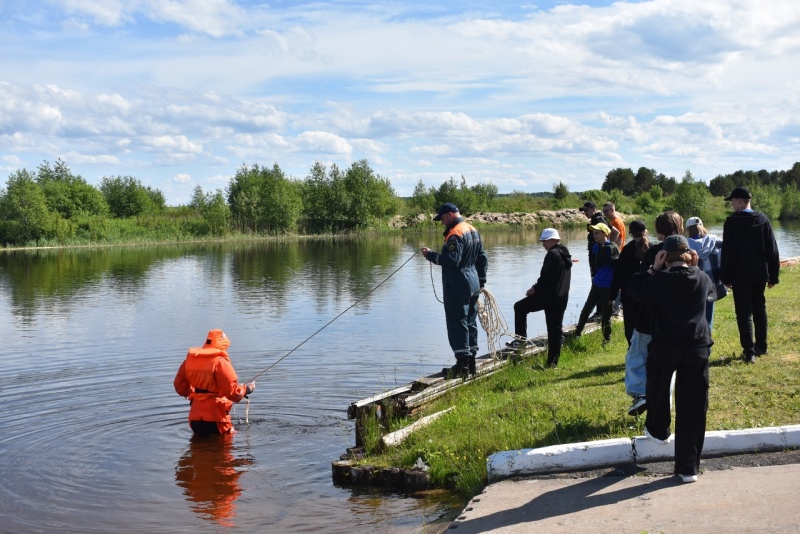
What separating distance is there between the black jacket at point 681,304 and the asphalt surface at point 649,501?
108 cm

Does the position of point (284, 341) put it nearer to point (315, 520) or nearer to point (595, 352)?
point (595, 352)

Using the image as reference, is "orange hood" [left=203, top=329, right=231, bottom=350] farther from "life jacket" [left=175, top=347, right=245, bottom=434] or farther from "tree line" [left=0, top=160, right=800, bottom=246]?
"tree line" [left=0, top=160, right=800, bottom=246]

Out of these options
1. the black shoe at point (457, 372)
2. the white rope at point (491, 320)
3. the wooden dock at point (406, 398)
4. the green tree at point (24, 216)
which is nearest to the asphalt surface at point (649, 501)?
the wooden dock at point (406, 398)

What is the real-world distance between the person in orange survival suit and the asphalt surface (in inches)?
178

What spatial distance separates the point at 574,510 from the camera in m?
6.27

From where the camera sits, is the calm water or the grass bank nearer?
the grass bank

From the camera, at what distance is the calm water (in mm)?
8414

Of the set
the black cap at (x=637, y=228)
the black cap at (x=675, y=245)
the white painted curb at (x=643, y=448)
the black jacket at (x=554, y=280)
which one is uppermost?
the black cap at (x=637, y=228)

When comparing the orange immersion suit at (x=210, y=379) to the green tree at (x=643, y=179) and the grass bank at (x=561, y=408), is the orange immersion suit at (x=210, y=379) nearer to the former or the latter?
the grass bank at (x=561, y=408)

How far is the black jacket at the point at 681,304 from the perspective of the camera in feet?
21.4

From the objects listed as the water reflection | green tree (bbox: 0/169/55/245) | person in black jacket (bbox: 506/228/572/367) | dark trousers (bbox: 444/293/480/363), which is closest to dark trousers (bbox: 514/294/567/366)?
person in black jacket (bbox: 506/228/572/367)

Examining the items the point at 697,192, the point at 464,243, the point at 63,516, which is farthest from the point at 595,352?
the point at 697,192

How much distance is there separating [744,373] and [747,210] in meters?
1.98

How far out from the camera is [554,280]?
11438 millimetres
